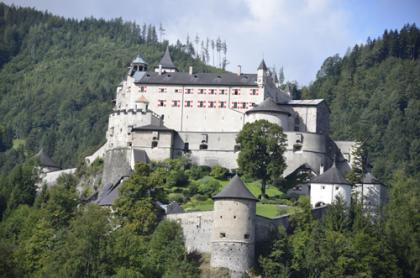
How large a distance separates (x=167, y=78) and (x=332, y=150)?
16.6 metres

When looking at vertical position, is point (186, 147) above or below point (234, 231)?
above

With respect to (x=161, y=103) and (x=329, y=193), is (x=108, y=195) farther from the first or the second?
(x=161, y=103)

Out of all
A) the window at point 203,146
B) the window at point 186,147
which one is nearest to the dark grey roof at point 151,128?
the window at point 186,147

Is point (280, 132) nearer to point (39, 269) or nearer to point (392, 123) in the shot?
point (39, 269)

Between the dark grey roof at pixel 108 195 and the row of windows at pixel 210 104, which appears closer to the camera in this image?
the dark grey roof at pixel 108 195

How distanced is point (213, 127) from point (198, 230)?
77.4ft

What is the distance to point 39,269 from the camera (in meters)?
65.9

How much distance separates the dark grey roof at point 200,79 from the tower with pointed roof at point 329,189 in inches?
734

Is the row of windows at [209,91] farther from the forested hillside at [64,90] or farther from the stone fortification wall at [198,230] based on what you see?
the forested hillside at [64,90]

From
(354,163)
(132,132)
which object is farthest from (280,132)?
(132,132)

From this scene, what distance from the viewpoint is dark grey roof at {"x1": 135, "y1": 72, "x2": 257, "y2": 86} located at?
88812 mm

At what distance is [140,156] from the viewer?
81.8m

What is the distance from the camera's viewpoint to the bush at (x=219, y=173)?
80812 mm

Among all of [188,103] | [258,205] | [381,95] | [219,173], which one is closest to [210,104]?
[188,103]
